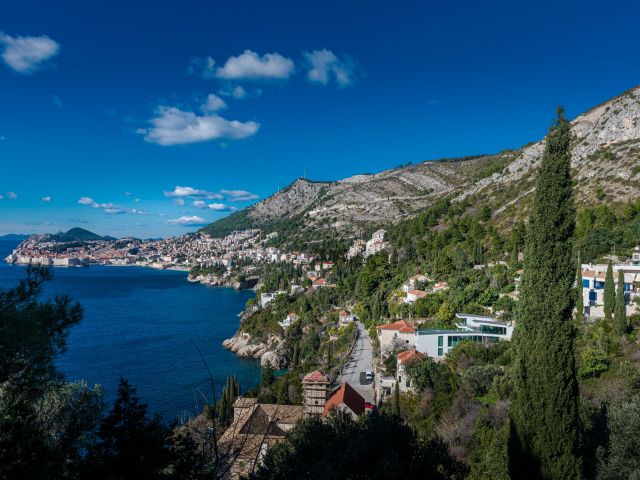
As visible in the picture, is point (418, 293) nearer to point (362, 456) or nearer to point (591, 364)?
point (591, 364)

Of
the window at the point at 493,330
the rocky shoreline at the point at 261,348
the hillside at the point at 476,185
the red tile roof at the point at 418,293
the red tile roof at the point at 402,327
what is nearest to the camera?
the window at the point at 493,330

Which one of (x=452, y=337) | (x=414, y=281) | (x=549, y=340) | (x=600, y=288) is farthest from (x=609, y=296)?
(x=414, y=281)

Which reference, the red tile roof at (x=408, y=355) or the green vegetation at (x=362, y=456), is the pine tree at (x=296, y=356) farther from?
the green vegetation at (x=362, y=456)

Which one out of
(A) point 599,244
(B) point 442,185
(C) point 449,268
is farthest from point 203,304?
(B) point 442,185

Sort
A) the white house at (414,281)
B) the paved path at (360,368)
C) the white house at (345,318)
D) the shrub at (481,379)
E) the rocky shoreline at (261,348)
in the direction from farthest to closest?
the white house at (345,318), the rocky shoreline at (261,348), the white house at (414,281), the paved path at (360,368), the shrub at (481,379)

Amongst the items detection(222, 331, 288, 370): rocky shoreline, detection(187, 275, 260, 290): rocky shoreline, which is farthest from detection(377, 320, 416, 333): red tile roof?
detection(187, 275, 260, 290): rocky shoreline

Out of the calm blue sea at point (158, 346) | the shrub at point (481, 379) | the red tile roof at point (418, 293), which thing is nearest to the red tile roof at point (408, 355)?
the shrub at point (481, 379)
